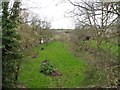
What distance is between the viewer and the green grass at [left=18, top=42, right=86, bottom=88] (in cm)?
1159

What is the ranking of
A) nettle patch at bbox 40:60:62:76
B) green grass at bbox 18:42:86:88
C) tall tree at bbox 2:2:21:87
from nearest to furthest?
tall tree at bbox 2:2:21:87
green grass at bbox 18:42:86:88
nettle patch at bbox 40:60:62:76

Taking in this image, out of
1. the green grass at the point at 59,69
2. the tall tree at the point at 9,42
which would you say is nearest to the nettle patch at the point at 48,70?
the green grass at the point at 59,69

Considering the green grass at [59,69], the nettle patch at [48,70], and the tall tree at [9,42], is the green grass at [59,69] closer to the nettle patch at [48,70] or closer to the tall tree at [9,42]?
the nettle patch at [48,70]

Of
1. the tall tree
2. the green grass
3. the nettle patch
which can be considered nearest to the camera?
the tall tree

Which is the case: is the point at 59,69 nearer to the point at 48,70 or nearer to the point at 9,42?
the point at 48,70

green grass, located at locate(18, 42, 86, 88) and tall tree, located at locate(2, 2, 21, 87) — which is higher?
tall tree, located at locate(2, 2, 21, 87)

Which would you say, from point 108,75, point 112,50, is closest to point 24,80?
point 112,50

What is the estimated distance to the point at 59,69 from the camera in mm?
15586

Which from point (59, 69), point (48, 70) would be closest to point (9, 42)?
point (48, 70)

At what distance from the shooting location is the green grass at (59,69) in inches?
456

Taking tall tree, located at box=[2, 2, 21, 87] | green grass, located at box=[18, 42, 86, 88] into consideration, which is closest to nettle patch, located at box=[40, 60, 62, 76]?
green grass, located at box=[18, 42, 86, 88]

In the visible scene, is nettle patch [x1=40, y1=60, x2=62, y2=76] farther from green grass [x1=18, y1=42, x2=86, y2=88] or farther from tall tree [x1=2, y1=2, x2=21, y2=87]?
tall tree [x1=2, y1=2, x2=21, y2=87]

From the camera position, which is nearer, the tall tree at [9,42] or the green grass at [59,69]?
the tall tree at [9,42]

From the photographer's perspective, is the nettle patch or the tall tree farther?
the nettle patch
